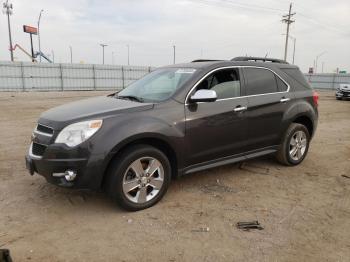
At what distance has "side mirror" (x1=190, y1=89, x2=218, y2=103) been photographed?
389 cm

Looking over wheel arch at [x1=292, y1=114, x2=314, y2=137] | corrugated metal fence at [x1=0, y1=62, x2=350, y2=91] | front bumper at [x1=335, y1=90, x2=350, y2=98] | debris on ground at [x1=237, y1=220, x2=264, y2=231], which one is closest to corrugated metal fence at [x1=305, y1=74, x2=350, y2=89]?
front bumper at [x1=335, y1=90, x2=350, y2=98]

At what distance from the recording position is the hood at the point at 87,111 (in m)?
3.47

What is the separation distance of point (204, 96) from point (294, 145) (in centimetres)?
230

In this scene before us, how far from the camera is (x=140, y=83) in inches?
191

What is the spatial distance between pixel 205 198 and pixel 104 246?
1.53 m

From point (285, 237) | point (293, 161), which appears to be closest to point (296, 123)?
point (293, 161)

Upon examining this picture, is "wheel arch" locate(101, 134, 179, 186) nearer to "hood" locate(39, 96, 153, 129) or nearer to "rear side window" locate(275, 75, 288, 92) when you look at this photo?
"hood" locate(39, 96, 153, 129)

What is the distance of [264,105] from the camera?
4.73m

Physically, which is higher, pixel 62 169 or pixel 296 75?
pixel 296 75

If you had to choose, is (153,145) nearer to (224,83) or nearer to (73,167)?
(73,167)

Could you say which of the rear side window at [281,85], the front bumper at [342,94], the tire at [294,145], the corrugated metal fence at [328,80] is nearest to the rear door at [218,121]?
the rear side window at [281,85]

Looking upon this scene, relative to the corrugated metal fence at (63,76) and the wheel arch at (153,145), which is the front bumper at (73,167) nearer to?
the wheel arch at (153,145)

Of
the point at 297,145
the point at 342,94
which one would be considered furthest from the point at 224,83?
the point at 342,94

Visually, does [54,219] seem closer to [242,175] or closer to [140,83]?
[140,83]
